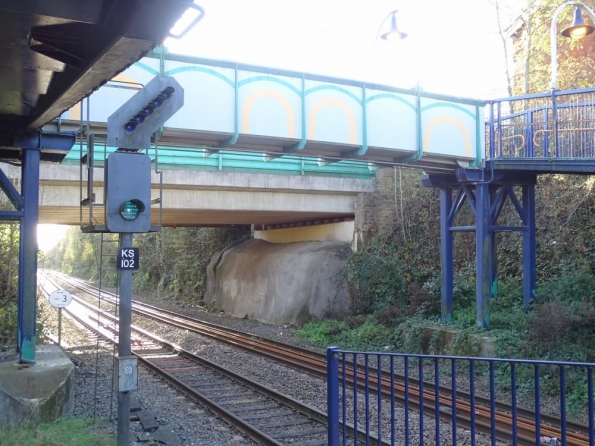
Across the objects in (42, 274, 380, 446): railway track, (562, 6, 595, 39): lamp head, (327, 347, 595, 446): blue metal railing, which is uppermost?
(562, 6, 595, 39): lamp head

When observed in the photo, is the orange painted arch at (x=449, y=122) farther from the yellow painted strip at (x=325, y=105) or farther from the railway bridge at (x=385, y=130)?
the yellow painted strip at (x=325, y=105)

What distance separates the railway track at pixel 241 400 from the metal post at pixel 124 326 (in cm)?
220

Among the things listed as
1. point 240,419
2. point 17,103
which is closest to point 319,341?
point 240,419

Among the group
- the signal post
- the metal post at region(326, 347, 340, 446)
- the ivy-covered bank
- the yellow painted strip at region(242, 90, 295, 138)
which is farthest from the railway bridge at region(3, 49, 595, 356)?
the metal post at region(326, 347, 340, 446)

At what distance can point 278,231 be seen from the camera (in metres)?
26.0

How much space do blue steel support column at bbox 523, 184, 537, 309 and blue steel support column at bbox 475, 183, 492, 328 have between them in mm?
837

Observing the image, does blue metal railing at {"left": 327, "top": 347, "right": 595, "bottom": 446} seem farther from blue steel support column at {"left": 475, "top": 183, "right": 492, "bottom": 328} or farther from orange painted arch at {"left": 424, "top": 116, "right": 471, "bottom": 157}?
orange painted arch at {"left": 424, "top": 116, "right": 471, "bottom": 157}

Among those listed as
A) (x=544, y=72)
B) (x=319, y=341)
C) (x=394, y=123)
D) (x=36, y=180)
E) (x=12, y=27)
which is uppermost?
(x=544, y=72)

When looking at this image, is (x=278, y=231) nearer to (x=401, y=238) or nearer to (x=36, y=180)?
(x=401, y=238)

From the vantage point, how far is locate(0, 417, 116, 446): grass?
6.21 metres

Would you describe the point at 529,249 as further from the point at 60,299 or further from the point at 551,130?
the point at 60,299

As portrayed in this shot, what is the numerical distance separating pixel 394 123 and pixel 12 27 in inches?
363

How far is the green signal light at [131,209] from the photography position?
19.0 ft

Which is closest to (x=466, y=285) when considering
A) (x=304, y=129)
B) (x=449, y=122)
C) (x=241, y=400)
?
(x=449, y=122)
